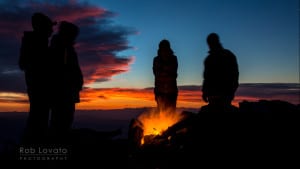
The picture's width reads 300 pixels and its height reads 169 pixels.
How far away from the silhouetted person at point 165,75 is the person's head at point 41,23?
6963 millimetres

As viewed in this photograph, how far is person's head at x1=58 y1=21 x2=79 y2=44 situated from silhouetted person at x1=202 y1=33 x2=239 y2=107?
203 inches

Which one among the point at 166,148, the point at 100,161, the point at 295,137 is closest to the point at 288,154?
the point at 295,137

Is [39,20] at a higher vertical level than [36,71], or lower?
higher

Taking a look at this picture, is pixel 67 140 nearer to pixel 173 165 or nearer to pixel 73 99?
pixel 73 99

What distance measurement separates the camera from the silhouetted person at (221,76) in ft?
36.4

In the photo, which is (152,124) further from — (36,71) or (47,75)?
(36,71)

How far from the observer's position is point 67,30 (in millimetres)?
8922

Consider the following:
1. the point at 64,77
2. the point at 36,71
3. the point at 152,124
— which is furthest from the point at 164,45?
the point at 36,71

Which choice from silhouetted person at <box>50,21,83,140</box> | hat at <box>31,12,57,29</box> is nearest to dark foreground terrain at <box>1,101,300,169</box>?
silhouetted person at <box>50,21,83,140</box>

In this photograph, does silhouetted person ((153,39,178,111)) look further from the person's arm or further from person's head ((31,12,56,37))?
person's head ((31,12,56,37))

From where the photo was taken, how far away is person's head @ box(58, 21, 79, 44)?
29.2 feet

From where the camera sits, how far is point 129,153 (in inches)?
537

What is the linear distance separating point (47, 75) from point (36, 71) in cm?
34

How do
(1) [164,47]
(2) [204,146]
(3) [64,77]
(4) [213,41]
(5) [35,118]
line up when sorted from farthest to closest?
(1) [164,47], (4) [213,41], (2) [204,146], (3) [64,77], (5) [35,118]
